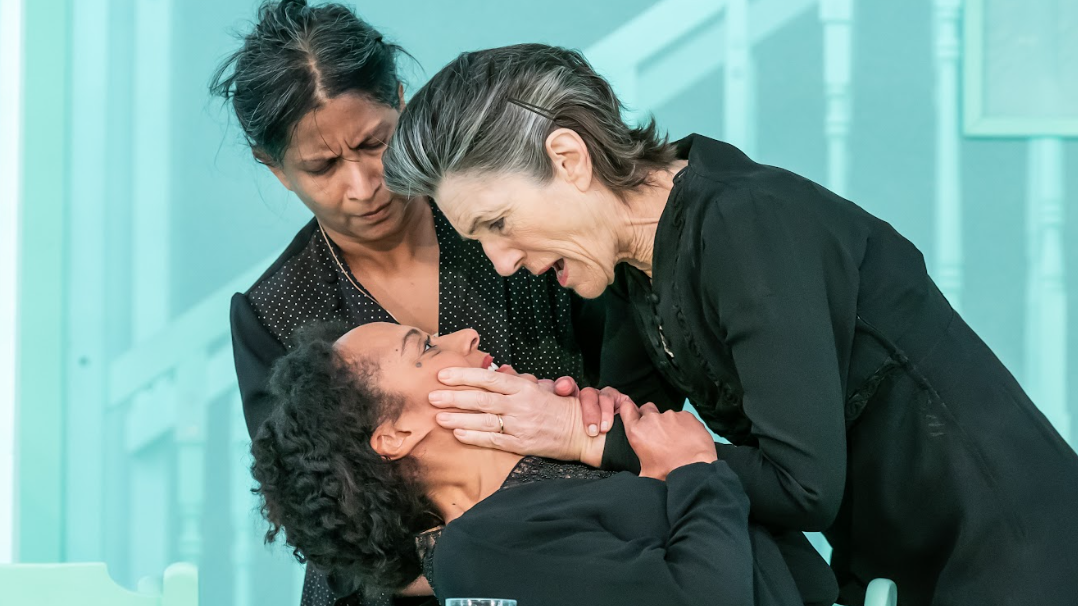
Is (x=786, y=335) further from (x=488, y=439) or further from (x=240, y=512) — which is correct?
(x=240, y=512)

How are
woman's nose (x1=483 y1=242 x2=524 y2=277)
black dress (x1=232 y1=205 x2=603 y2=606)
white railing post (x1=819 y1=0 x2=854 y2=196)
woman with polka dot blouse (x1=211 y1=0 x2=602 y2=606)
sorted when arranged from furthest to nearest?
white railing post (x1=819 y1=0 x2=854 y2=196)
black dress (x1=232 y1=205 x2=603 y2=606)
woman with polka dot blouse (x1=211 y1=0 x2=602 y2=606)
woman's nose (x1=483 y1=242 x2=524 y2=277)

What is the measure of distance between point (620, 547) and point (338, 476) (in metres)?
0.43

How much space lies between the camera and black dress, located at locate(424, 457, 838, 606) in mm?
1453

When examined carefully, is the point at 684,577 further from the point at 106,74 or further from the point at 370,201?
the point at 106,74

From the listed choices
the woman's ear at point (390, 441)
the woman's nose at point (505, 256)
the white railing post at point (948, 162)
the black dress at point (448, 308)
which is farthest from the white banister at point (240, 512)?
the white railing post at point (948, 162)

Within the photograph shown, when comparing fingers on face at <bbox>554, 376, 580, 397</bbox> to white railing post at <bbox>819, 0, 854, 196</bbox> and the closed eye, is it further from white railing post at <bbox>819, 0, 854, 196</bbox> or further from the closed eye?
white railing post at <bbox>819, 0, 854, 196</bbox>

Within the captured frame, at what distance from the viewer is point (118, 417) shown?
11.1 ft

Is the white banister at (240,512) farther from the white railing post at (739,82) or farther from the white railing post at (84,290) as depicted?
the white railing post at (739,82)

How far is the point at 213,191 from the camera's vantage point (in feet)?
11.7

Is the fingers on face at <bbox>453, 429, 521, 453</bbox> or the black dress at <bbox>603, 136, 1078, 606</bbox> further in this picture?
the fingers on face at <bbox>453, 429, 521, 453</bbox>

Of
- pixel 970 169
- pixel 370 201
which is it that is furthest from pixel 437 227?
pixel 970 169

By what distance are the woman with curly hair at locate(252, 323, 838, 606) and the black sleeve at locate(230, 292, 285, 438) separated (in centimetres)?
20

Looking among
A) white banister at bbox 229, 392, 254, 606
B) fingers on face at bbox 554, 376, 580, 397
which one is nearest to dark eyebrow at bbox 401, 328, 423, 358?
fingers on face at bbox 554, 376, 580, 397

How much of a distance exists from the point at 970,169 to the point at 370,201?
2153 millimetres
